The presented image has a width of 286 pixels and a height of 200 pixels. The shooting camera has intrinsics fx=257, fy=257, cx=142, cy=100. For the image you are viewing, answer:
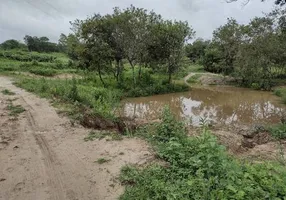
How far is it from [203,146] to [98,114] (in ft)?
17.2

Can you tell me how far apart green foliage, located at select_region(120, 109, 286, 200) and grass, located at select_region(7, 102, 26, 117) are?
5.77 meters

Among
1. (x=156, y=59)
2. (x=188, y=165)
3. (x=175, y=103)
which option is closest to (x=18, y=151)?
(x=188, y=165)

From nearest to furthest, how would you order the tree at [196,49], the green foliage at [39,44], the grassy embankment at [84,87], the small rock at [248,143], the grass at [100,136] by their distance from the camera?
the grass at [100,136]
the small rock at [248,143]
the grassy embankment at [84,87]
the tree at [196,49]
the green foliage at [39,44]

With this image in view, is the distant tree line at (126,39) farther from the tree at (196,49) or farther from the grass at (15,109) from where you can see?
the tree at (196,49)

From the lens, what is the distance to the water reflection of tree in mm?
12898

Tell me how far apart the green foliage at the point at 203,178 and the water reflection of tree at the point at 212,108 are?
7584mm

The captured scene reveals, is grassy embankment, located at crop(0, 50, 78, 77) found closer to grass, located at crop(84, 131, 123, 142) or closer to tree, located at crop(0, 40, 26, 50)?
tree, located at crop(0, 40, 26, 50)

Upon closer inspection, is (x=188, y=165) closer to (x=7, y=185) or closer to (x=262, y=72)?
(x=7, y=185)

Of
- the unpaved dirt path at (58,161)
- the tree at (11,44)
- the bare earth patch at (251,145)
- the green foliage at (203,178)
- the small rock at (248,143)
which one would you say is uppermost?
the tree at (11,44)

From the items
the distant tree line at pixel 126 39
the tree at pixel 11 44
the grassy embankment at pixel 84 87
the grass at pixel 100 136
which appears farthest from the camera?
the tree at pixel 11 44

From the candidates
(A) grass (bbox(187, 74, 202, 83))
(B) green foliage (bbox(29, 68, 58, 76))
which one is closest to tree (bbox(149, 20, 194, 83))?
(A) grass (bbox(187, 74, 202, 83))

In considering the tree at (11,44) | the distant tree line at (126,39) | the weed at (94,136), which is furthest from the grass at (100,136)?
the tree at (11,44)

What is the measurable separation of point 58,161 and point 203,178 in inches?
112

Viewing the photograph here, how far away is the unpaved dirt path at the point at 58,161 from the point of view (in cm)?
400
